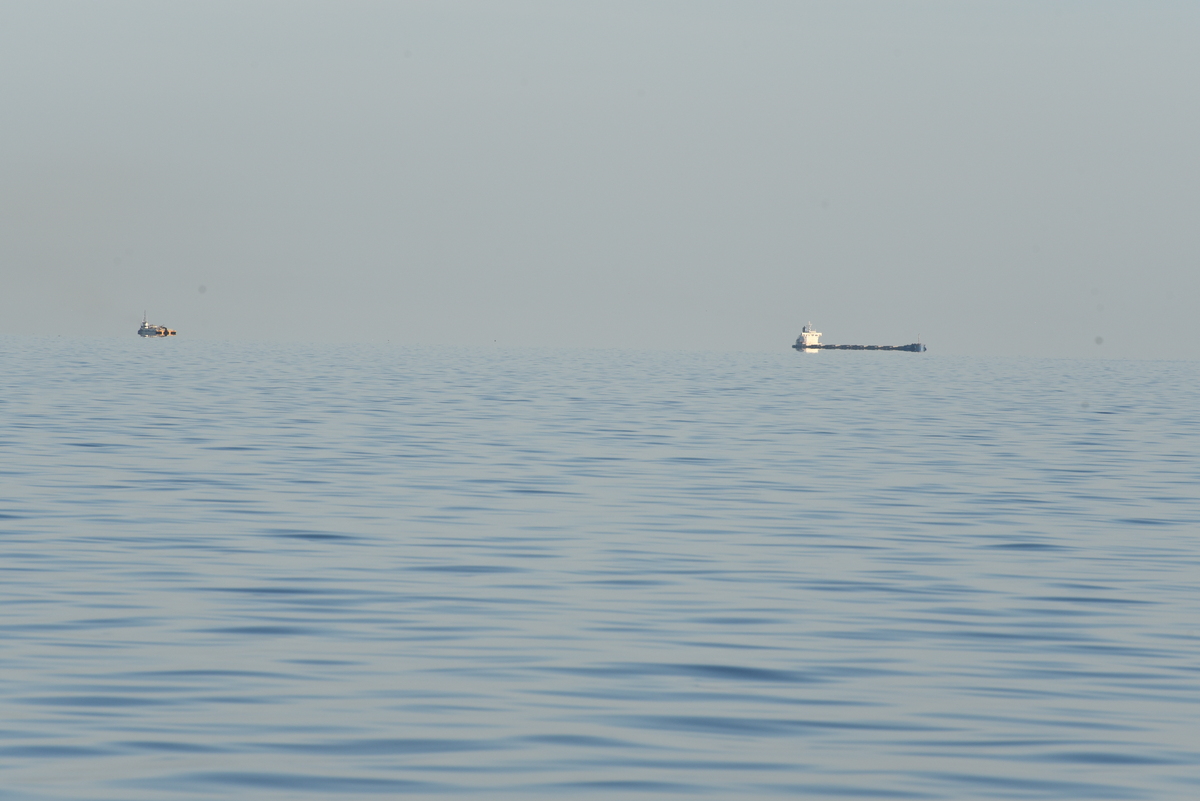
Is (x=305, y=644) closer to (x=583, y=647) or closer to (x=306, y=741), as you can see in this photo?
(x=583, y=647)

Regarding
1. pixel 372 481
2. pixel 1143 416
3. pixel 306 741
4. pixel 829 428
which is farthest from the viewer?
pixel 1143 416

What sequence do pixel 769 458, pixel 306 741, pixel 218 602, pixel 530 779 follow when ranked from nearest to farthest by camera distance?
pixel 530 779 < pixel 306 741 < pixel 218 602 < pixel 769 458

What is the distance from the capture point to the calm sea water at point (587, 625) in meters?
11.5

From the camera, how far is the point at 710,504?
2859 cm

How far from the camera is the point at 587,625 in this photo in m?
16.7

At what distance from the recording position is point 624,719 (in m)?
12.8

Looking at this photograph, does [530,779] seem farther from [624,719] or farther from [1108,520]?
[1108,520]

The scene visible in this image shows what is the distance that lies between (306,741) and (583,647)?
13.5 feet

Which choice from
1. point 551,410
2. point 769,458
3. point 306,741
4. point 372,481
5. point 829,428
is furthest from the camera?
point 551,410

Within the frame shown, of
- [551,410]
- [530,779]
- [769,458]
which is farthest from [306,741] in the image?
[551,410]

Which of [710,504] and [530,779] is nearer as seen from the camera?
[530,779]

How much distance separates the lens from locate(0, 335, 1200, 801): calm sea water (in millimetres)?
11516

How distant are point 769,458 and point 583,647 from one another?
2412cm

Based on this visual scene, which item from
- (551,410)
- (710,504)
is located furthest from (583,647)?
(551,410)
